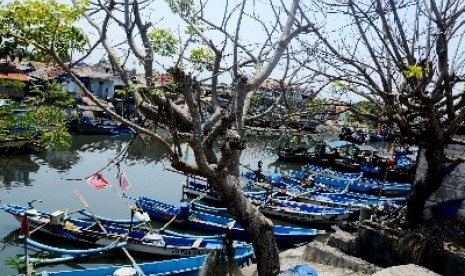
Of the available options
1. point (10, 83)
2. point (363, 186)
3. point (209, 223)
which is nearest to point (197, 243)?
point (209, 223)

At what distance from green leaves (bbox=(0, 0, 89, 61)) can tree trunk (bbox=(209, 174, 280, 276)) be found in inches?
106

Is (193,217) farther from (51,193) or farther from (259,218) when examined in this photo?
(259,218)

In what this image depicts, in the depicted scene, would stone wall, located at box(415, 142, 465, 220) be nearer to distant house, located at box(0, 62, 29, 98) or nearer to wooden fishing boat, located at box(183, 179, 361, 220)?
distant house, located at box(0, 62, 29, 98)

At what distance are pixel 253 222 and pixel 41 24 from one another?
385 cm

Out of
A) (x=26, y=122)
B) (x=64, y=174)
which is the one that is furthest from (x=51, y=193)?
(x=26, y=122)

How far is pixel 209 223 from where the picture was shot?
1606cm

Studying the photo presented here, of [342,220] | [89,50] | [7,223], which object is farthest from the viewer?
[342,220]

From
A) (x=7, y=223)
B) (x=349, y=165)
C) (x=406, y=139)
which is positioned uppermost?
(x=406, y=139)

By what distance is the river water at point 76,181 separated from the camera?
16.0m

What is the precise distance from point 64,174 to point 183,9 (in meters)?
21.1

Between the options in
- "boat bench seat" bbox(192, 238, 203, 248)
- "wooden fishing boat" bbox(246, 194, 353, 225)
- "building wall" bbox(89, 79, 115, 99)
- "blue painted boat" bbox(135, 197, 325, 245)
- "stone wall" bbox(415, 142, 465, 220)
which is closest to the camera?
"stone wall" bbox(415, 142, 465, 220)

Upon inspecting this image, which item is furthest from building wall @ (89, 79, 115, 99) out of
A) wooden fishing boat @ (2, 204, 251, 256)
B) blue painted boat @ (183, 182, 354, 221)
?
wooden fishing boat @ (2, 204, 251, 256)

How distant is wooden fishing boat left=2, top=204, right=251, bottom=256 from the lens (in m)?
13.4

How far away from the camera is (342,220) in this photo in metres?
17.6
